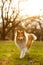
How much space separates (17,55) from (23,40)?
19cm

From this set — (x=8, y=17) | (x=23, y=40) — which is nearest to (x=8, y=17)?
(x=8, y=17)

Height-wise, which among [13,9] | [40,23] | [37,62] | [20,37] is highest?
[13,9]

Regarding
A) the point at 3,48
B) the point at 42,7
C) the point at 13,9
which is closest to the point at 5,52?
the point at 3,48

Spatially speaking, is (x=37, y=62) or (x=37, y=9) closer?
(x=37, y=62)

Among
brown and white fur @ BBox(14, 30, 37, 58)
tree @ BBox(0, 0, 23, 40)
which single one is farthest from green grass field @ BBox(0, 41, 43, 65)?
tree @ BBox(0, 0, 23, 40)

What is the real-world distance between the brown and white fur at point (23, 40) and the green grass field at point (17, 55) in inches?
1.8

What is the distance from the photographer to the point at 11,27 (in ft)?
7.16

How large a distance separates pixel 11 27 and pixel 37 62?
538mm

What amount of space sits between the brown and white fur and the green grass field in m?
0.05

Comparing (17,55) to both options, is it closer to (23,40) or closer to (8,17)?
(23,40)

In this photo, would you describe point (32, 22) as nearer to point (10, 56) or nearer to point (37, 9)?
point (37, 9)

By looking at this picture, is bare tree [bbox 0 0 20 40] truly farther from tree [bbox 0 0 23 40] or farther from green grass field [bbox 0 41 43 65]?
green grass field [bbox 0 41 43 65]

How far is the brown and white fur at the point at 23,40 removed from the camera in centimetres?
207

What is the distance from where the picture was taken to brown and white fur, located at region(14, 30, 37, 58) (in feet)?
6.78
